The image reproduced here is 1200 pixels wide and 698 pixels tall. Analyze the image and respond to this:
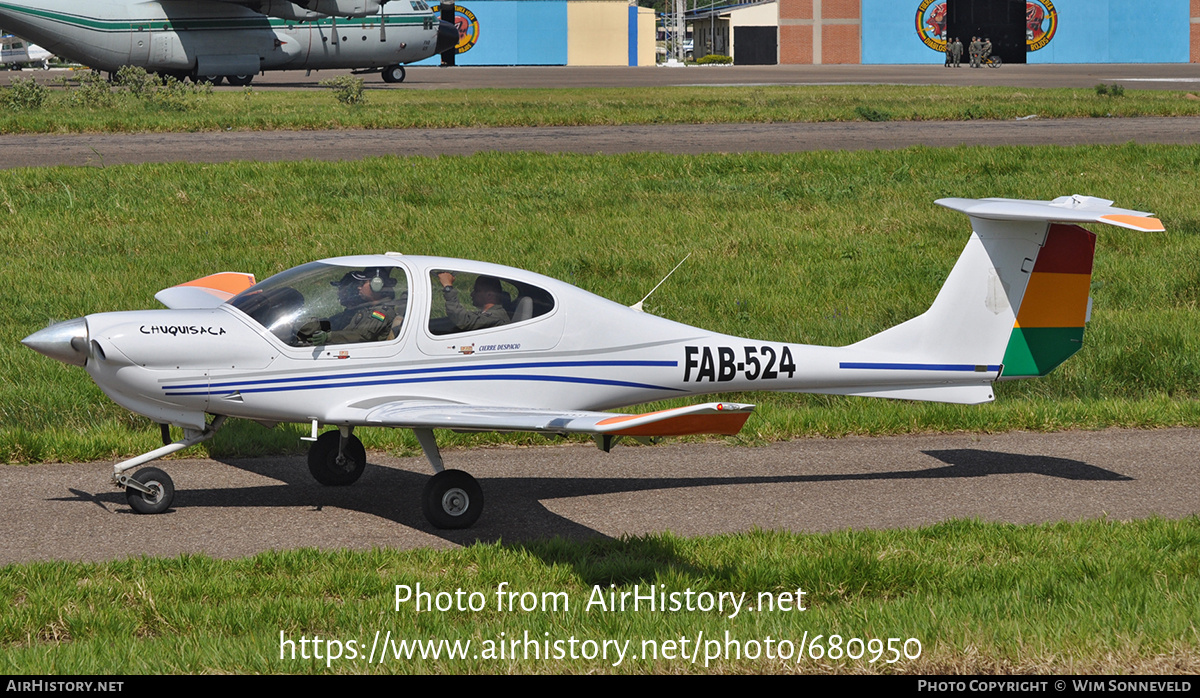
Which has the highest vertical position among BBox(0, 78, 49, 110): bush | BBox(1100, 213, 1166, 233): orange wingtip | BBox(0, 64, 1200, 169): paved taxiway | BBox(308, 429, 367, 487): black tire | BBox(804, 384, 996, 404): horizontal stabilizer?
BBox(0, 78, 49, 110): bush

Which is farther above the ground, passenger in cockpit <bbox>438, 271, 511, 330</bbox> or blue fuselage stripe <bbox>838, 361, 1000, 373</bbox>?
passenger in cockpit <bbox>438, 271, 511, 330</bbox>

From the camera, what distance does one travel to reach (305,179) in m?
20.9

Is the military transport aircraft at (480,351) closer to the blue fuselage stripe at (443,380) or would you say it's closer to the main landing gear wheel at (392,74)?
the blue fuselage stripe at (443,380)

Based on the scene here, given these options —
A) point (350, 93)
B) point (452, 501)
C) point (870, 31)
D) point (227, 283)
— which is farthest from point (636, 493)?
point (870, 31)

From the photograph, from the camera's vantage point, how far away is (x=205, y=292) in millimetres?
9836

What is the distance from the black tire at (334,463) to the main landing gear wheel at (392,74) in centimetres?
4504

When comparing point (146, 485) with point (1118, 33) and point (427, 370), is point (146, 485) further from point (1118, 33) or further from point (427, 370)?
point (1118, 33)

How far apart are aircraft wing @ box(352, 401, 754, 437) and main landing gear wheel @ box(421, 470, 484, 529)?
1.60 feet

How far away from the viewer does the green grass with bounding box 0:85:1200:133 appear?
96.8ft

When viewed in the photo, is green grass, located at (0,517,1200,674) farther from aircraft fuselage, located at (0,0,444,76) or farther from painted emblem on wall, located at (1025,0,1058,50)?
painted emblem on wall, located at (1025,0,1058,50)

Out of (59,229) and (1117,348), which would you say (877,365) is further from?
(59,229)

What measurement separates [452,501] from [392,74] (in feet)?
154

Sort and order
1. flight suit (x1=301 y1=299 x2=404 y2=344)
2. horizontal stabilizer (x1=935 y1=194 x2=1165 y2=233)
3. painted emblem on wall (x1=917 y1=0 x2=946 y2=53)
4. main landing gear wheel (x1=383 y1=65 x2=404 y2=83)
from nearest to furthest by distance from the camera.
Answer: flight suit (x1=301 y1=299 x2=404 y2=344) < horizontal stabilizer (x1=935 y1=194 x2=1165 y2=233) < main landing gear wheel (x1=383 y1=65 x2=404 y2=83) < painted emblem on wall (x1=917 y1=0 x2=946 y2=53)

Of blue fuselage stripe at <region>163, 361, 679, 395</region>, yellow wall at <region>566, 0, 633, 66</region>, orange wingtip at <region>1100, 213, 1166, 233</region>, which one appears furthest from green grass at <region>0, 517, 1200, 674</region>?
yellow wall at <region>566, 0, 633, 66</region>
